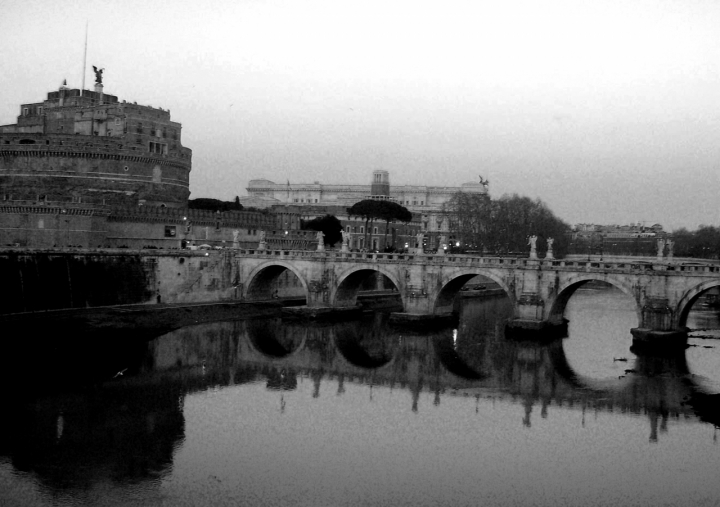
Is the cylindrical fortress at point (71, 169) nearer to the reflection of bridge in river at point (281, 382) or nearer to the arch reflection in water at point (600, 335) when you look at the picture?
the reflection of bridge in river at point (281, 382)

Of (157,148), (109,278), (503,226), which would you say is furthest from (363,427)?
(503,226)

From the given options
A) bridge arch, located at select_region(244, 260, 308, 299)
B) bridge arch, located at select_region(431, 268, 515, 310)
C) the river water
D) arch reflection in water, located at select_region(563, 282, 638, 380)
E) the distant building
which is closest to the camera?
the river water

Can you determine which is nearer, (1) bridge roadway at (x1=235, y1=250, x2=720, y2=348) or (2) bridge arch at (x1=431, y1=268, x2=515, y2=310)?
(1) bridge roadway at (x1=235, y1=250, x2=720, y2=348)

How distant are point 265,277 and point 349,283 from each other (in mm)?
6264

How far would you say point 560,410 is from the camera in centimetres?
2769

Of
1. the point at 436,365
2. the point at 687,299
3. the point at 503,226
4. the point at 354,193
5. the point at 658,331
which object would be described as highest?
the point at 354,193

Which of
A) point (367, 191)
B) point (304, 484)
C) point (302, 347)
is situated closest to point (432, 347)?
point (302, 347)

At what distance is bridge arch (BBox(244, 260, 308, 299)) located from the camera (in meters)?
51.6

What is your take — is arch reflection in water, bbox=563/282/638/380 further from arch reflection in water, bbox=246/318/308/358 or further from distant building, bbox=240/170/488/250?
distant building, bbox=240/170/488/250

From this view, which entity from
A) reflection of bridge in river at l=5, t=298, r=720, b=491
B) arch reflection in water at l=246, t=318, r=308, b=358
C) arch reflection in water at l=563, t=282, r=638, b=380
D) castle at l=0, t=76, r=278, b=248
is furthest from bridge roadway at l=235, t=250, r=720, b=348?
castle at l=0, t=76, r=278, b=248

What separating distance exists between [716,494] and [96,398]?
62.5 feet

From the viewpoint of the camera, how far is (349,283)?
50.8 metres

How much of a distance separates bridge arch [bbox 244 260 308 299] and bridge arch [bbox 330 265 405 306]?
2025mm

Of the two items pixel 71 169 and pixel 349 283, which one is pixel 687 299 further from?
pixel 71 169
